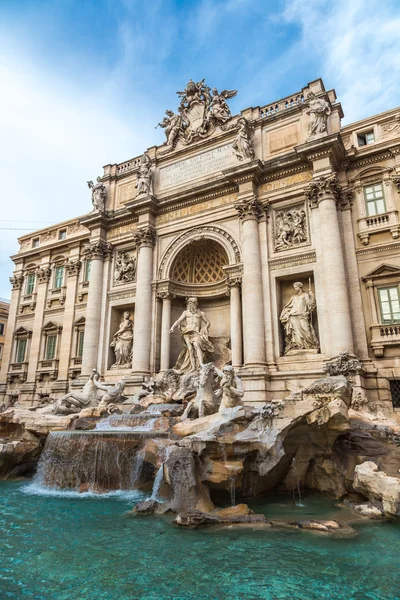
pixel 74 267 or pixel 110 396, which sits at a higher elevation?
pixel 74 267

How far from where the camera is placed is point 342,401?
916 centimetres

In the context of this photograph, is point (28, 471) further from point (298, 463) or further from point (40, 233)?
point (40, 233)

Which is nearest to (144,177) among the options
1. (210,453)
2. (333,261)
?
(333,261)

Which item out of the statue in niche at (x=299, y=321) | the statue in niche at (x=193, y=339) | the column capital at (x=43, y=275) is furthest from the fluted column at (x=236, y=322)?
the column capital at (x=43, y=275)

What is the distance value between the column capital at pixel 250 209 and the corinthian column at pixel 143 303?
476cm

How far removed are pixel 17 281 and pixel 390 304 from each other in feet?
72.6

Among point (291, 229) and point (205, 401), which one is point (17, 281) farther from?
point (205, 401)

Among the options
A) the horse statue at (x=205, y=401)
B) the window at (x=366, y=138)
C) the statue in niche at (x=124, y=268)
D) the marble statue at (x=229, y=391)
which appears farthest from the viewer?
the statue in niche at (x=124, y=268)

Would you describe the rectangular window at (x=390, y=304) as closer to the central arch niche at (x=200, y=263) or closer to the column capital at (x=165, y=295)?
the central arch niche at (x=200, y=263)

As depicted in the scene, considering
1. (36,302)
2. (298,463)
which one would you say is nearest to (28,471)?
(298,463)

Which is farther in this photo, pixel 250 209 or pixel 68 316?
pixel 68 316

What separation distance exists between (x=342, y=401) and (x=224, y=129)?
14499 mm

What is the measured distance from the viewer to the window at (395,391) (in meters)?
13.2

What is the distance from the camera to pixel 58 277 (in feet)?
80.5
